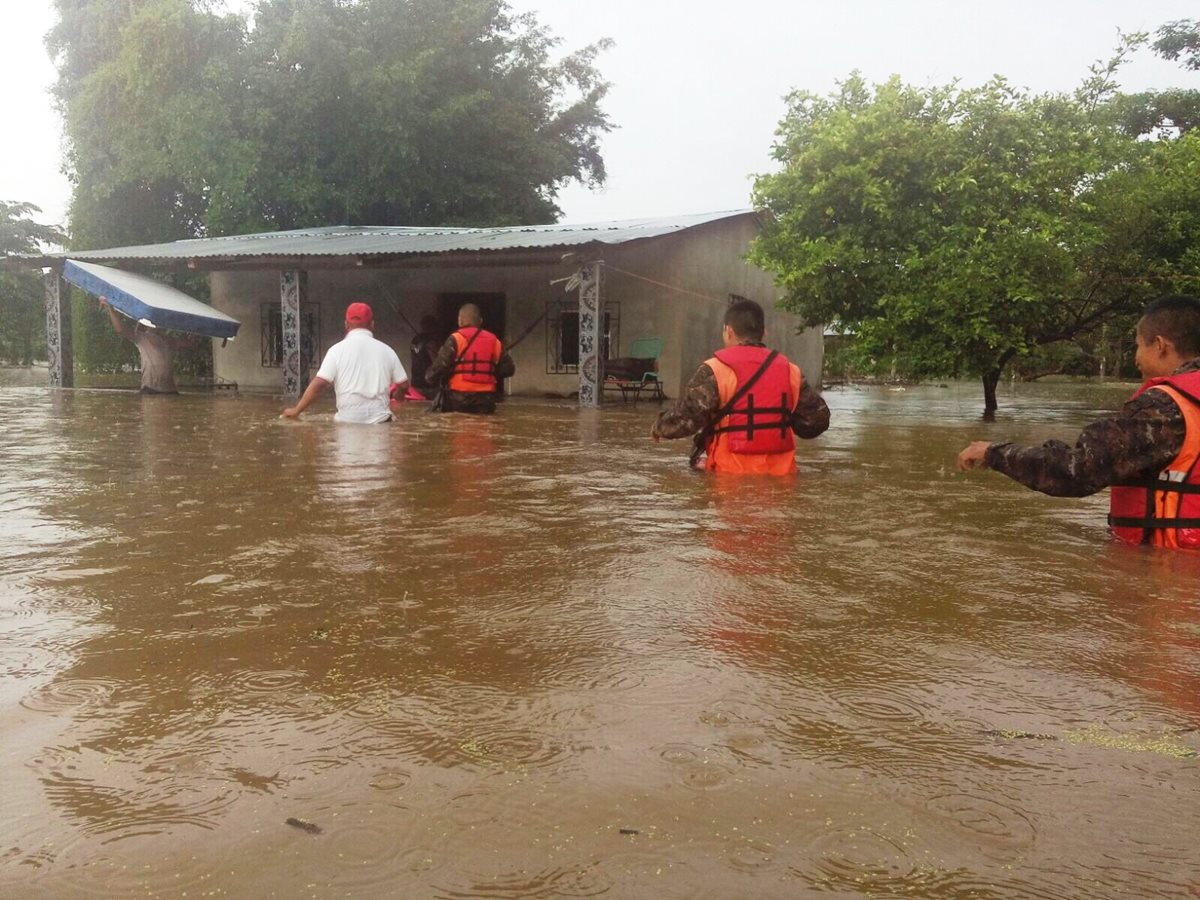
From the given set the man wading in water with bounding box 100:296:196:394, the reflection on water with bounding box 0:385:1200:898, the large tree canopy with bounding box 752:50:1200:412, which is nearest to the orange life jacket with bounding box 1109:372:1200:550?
the reflection on water with bounding box 0:385:1200:898

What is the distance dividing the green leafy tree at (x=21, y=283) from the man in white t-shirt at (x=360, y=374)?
90.6ft

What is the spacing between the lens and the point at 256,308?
20.6 metres

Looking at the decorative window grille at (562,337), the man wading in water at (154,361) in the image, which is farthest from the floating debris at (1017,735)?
the man wading in water at (154,361)

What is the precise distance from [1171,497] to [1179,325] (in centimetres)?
69

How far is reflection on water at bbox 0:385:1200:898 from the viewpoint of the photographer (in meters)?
1.63

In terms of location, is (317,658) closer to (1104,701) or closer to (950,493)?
(1104,701)

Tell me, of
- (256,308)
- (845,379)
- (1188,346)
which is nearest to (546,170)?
(256,308)

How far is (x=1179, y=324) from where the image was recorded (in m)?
4.04

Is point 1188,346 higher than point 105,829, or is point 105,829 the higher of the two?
point 1188,346

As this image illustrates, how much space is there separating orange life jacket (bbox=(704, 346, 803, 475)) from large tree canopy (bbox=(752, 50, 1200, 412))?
7.77 metres

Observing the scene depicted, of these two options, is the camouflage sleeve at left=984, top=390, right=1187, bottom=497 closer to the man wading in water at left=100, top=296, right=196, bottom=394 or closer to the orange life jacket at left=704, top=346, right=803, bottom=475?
the orange life jacket at left=704, top=346, right=803, bottom=475

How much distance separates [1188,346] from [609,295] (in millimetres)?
13748

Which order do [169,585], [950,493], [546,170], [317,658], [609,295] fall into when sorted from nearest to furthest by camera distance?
[317,658]
[169,585]
[950,493]
[609,295]
[546,170]

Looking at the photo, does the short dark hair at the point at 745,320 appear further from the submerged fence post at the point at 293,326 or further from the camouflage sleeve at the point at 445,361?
the submerged fence post at the point at 293,326
